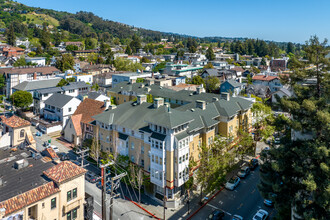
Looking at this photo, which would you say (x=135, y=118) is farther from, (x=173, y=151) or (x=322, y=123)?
(x=322, y=123)

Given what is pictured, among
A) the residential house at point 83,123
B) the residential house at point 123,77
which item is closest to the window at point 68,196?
the residential house at point 83,123

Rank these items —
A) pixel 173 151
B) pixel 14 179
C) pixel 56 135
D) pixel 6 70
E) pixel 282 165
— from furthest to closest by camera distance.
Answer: pixel 6 70, pixel 56 135, pixel 173 151, pixel 14 179, pixel 282 165

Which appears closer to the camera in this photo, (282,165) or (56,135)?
(282,165)

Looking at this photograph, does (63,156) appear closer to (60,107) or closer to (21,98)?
(60,107)

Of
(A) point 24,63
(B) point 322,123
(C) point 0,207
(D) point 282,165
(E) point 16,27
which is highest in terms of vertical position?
(E) point 16,27

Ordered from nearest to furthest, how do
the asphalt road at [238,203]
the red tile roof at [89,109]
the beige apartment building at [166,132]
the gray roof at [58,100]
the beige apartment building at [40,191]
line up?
the beige apartment building at [40,191] → the asphalt road at [238,203] → the beige apartment building at [166,132] → the red tile roof at [89,109] → the gray roof at [58,100]

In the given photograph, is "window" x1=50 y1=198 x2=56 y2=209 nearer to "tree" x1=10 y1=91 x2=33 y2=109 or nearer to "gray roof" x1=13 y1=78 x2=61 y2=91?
"tree" x1=10 y1=91 x2=33 y2=109

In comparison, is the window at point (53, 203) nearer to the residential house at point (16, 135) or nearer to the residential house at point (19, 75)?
the residential house at point (16, 135)

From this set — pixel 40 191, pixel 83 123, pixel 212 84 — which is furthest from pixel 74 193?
pixel 212 84

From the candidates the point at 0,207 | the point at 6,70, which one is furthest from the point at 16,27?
the point at 0,207
